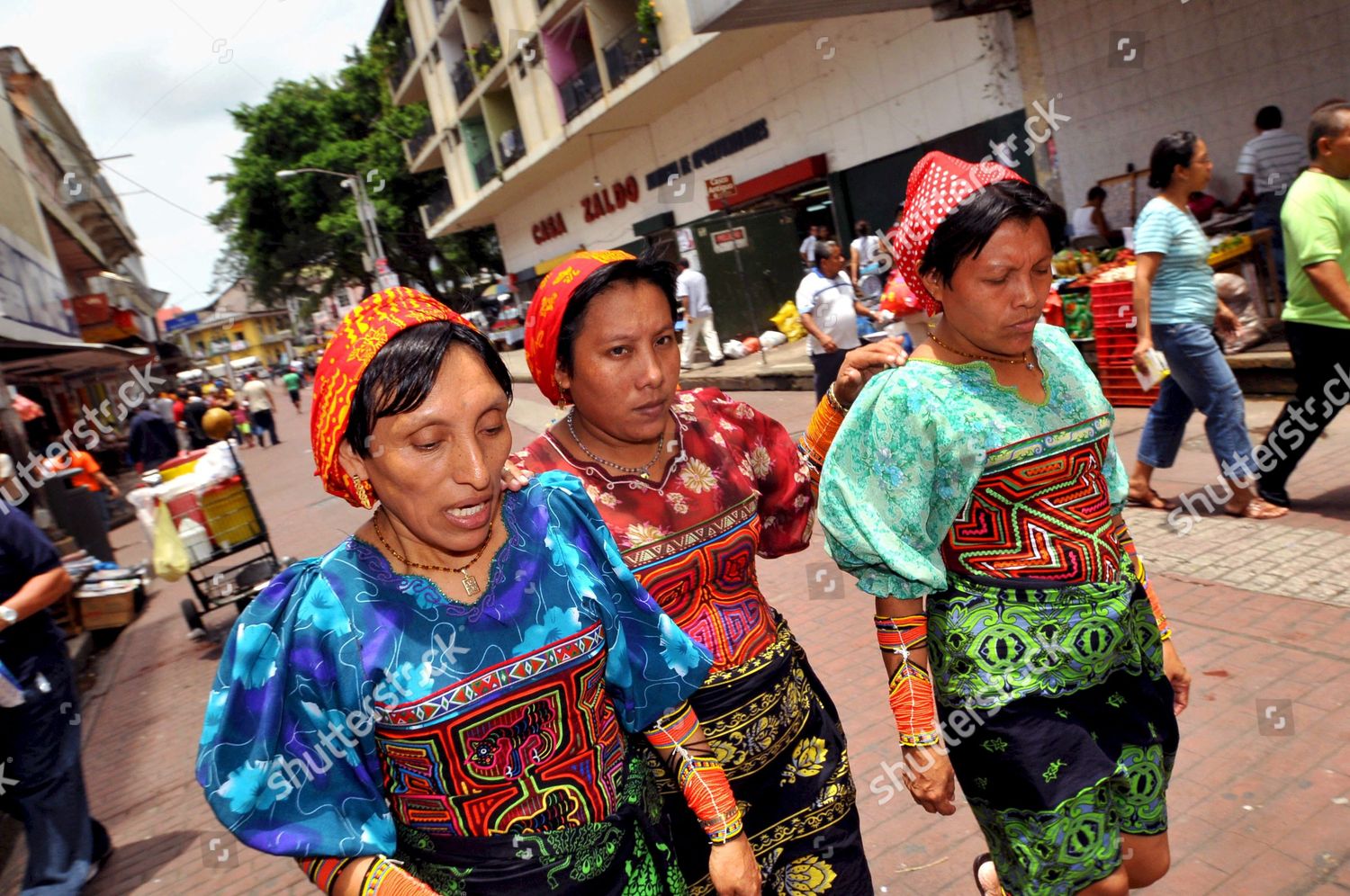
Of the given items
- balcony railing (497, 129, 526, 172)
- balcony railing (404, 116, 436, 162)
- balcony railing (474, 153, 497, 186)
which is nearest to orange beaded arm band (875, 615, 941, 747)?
balcony railing (497, 129, 526, 172)

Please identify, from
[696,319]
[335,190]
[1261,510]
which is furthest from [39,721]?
[335,190]

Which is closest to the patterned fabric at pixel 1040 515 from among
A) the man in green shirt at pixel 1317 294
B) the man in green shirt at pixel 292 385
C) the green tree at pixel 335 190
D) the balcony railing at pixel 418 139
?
the man in green shirt at pixel 1317 294

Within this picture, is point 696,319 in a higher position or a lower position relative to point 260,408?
lower

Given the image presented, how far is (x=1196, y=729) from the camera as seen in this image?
140 inches

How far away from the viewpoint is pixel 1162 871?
229 centimetres

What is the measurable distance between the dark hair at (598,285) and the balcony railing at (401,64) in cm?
3633

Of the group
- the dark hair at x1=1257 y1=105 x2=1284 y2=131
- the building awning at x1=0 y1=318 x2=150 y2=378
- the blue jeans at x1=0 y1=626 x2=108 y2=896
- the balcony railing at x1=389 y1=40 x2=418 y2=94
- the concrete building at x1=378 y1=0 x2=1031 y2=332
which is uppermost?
the balcony railing at x1=389 y1=40 x2=418 y2=94

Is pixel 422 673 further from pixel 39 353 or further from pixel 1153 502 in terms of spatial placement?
pixel 39 353

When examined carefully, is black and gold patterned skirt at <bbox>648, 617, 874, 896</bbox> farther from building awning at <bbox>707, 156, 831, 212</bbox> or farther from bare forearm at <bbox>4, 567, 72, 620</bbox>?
building awning at <bbox>707, 156, 831, 212</bbox>

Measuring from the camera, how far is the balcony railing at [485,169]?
1172 inches

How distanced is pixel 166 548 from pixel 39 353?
376 inches

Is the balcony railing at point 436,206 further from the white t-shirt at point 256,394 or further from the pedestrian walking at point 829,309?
the pedestrian walking at point 829,309

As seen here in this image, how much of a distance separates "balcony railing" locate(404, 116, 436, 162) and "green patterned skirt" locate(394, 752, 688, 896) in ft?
116

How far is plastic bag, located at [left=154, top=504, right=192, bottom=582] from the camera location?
7438mm
